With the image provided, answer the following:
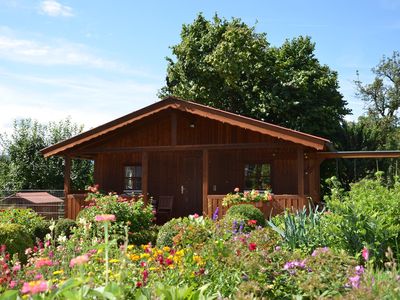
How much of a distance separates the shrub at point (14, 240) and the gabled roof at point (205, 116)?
22.6 ft

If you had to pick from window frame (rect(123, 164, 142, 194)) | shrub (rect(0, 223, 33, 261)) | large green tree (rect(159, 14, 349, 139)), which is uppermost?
large green tree (rect(159, 14, 349, 139))

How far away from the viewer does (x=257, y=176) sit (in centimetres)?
1784

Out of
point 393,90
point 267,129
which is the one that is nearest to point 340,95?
point 393,90

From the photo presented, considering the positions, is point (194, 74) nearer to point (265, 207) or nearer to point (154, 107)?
point (154, 107)

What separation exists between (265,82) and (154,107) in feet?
41.4

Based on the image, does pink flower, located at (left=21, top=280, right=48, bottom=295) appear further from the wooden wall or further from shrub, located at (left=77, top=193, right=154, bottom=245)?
the wooden wall

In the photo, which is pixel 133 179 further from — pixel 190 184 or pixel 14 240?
pixel 14 240

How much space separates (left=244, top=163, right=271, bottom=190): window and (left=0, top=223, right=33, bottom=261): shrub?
995 cm

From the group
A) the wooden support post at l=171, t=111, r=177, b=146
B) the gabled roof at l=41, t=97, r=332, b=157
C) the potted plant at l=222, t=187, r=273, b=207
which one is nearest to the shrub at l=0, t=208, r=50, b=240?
the gabled roof at l=41, t=97, r=332, b=157

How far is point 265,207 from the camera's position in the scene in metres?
14.0

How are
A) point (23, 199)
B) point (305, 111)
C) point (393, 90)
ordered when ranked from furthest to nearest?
point (393, 90) → point (305, 111) → point (23, 199)

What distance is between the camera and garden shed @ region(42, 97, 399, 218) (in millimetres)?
15523

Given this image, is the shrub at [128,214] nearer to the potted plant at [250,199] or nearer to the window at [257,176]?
the potted plant at [250,199]

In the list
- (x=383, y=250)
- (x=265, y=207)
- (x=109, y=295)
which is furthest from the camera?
(x=265, y=207)
